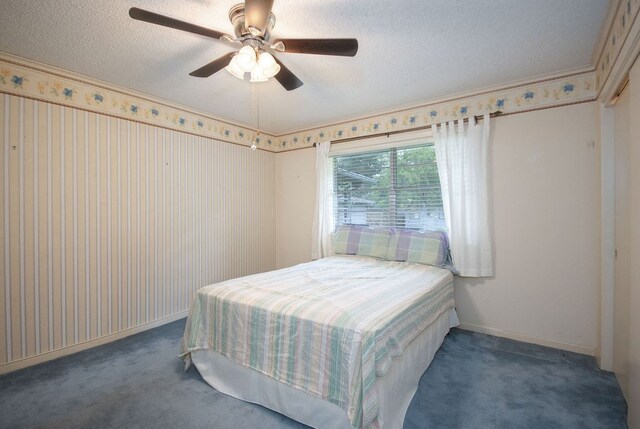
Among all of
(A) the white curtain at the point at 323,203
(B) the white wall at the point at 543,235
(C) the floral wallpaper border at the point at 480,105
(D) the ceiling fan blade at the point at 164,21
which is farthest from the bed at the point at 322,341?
(C) the floral wallpaper border at the point at 480,105

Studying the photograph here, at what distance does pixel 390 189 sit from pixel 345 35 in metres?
1.92

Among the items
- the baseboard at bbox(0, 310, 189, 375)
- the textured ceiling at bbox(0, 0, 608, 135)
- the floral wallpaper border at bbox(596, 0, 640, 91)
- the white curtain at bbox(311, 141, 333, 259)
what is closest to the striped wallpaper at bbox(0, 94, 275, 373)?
the baseboard at bbox(0, 310, 189, 375)

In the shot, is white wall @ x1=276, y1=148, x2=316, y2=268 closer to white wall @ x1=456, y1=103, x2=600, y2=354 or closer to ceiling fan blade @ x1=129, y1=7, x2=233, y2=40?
white wall @ x1=456, y1=103, x2=600, y2=354

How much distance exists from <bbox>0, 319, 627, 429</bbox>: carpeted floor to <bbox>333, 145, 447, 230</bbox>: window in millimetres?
1434

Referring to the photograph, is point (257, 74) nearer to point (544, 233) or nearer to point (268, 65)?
point (268, 65)

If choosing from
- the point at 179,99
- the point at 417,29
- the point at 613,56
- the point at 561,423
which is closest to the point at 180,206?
the point at 179,99

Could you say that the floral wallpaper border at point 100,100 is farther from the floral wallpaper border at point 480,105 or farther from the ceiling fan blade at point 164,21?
the ceiling fan blade at point 164,21

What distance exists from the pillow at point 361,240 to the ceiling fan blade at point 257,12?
2429 mm

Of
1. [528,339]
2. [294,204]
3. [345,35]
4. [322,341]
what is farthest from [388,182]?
[322,341]

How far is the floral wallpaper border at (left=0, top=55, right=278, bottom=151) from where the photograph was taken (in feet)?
7.43

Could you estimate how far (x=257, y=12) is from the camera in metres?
1.38

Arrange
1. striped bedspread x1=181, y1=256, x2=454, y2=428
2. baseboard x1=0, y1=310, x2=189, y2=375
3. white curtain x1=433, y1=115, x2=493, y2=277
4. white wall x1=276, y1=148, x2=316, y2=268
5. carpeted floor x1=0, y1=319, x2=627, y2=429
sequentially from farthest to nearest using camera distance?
white wall x1=276, y1=148, x2=316, y2=268 < white curtain x1=433, y1=115, x2=493, y2=277 < baseboard x1=0, y1=310, x2=189, y2=375 < carpeted floor x1=0, y1=319, x2=627, y2=429 < striped bedspread x1=181, y1=256, x2=454, y2=428

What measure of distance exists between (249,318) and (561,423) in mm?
1864

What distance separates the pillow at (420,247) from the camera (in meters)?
2.96
